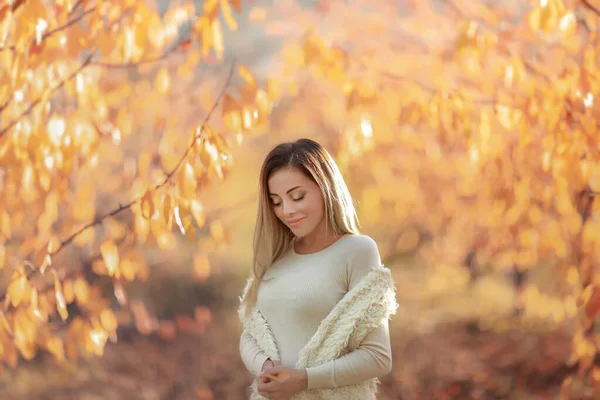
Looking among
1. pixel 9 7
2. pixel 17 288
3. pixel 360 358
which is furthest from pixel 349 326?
pixel 9 7

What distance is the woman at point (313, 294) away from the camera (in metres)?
1.30

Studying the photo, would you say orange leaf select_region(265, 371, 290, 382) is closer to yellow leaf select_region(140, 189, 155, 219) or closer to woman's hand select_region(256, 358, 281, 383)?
woman's hand select_region(256, 358, 281, 383)

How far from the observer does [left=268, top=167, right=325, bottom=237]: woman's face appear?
4.51 feet

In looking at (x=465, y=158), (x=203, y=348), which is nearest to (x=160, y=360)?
(x=203, y=348)

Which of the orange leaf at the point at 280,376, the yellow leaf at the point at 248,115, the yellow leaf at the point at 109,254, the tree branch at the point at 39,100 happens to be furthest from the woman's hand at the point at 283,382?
the tree branch at the point at 39,100

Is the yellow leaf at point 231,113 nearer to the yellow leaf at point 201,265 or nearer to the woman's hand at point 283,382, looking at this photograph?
the woman's hand at point 283,382

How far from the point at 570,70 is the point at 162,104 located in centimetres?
207

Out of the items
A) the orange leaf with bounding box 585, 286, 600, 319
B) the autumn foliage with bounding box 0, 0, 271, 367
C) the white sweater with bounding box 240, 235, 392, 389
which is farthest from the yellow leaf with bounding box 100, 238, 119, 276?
the orange leaf with bounding box 585, 286, 600, 319

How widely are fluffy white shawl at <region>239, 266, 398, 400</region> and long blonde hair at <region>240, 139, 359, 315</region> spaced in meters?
0.13

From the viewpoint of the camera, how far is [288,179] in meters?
1.38

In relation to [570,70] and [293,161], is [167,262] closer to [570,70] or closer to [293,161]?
[570,70]

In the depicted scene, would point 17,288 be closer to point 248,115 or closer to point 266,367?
point 248,115

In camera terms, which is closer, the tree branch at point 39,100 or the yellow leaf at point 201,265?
the tree branch at point 39,100

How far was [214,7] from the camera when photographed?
2039 mm
